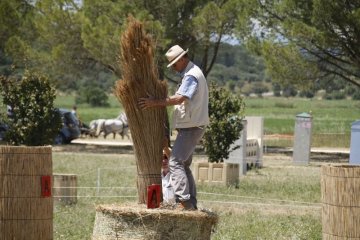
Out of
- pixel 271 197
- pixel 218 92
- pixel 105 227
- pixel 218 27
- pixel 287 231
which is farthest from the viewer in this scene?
pixel 218 27

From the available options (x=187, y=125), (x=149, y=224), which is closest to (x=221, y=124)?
(x=187, y=125)

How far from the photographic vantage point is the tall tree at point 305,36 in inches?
1079

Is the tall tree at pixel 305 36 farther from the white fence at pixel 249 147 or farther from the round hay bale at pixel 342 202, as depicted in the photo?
the round hay bale at pixel 342 202

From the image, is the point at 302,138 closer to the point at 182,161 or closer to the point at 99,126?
the point at 99,126

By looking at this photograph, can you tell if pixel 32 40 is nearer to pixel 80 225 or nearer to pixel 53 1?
pixel 53 1

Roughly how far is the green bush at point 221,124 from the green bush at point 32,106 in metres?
3.46

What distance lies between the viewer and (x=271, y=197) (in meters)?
15.3

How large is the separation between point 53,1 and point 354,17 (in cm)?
1116

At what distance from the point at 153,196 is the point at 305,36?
20.9 m

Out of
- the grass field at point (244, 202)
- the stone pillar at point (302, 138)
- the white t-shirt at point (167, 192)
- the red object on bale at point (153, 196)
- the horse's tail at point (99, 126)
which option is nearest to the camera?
the red object on bale at point (153, 196)

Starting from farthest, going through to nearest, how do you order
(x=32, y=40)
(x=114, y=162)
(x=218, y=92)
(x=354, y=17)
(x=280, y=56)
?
1. (x=32, y=40)
2. (x=280, y=56)
3. (x=354, y=17)
4. (x=114, y=162)
5. (x=218, y=92)

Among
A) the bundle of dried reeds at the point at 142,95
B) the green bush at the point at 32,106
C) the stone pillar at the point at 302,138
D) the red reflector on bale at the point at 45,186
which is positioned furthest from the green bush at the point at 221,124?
the red reflector on bale at the point at 45,186

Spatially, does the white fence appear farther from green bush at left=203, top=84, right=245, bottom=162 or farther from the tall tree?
the tall tree

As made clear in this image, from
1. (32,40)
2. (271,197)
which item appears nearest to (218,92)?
(271,197)
